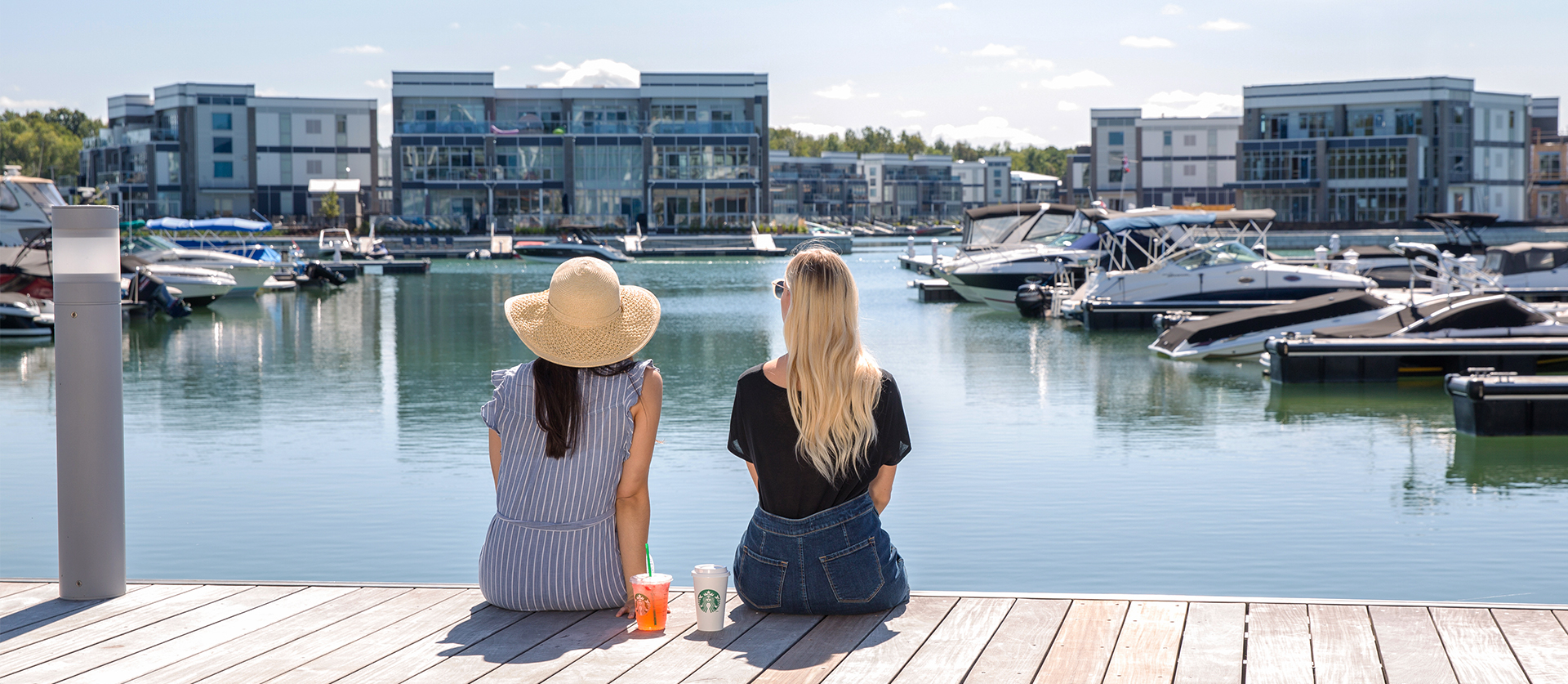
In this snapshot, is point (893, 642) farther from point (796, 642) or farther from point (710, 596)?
point (710, 596)

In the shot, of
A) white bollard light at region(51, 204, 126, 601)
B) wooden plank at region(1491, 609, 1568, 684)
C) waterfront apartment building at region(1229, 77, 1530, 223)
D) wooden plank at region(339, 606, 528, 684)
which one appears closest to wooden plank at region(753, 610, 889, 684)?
wooden plank at region(339, 606, 528, 684)

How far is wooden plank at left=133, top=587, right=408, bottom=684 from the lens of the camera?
4262 millimetres

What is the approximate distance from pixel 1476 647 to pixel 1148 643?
976 mm

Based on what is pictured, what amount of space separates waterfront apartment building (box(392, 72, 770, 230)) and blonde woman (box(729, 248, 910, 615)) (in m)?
76.6

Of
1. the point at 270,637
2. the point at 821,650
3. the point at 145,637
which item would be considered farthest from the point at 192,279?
the point at 821,650

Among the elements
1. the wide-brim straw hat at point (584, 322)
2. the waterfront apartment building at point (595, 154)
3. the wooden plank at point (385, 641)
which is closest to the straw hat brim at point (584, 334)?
the wide-brim straw hat at point (584, 322)

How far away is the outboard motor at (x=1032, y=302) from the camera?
31.1 m

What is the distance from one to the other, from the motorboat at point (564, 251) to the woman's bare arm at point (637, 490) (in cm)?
5981

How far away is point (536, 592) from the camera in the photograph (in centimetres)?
487

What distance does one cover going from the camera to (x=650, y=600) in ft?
15.2

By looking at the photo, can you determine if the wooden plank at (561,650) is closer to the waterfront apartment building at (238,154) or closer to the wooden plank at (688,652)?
the wooden plank at (688,652)

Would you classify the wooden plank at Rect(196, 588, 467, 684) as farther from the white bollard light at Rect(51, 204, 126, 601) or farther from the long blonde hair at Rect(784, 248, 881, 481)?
the long blonde hair at Rect(784, 248, 881, 481)

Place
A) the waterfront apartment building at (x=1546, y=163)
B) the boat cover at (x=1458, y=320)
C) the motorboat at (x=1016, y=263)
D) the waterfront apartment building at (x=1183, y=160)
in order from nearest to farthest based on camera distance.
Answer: the boat cover at (x=1458, y=320) < the motorboat at (x=1016, y=263) < the waterfront apartment building at (x=1546, y=163) < the waterfront apartment building at (x=1183, y=160)

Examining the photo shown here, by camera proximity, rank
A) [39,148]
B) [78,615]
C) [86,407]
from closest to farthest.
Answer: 1. [78,615]
2. [86,407]
3. [39,148]
